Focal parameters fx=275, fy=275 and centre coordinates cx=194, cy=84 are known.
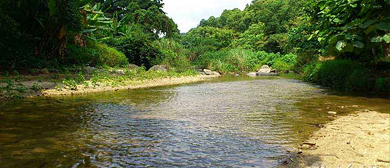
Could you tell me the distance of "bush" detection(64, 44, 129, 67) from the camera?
16.0 metres

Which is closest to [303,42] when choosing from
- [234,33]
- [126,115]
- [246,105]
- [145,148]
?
[246,105]

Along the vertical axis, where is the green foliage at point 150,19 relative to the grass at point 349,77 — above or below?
above

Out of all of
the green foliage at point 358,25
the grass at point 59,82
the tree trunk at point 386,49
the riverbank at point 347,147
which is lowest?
the riverbank at point 347,147

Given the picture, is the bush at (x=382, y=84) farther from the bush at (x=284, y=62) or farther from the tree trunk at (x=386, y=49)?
the bush at (x=284, y=62)

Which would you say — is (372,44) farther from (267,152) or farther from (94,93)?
(94,93)

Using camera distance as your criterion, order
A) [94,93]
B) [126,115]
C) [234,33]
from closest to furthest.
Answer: [126,115] < [94,93] < [234,33]

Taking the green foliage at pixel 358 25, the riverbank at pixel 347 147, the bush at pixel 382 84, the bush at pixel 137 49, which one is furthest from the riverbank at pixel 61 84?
the bush at pixel 382 84

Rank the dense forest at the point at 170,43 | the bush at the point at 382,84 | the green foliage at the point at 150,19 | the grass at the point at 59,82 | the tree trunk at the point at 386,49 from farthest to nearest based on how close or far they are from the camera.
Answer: the green foliage at the point at 150,19 < the bush at the point at 382,84 < the tree trunk at the point at 386,49 < the grass at the point at 59,82 < the dense forest at the point at 170,43

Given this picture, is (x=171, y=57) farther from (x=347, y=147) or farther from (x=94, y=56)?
A: (x=347, y=147)

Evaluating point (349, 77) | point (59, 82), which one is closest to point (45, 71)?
point (59, 82)

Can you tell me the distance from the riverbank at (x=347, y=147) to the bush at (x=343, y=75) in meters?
6.24

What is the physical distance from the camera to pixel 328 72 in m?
13.7

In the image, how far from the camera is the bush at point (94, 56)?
629 inches

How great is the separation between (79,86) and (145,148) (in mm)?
7741
